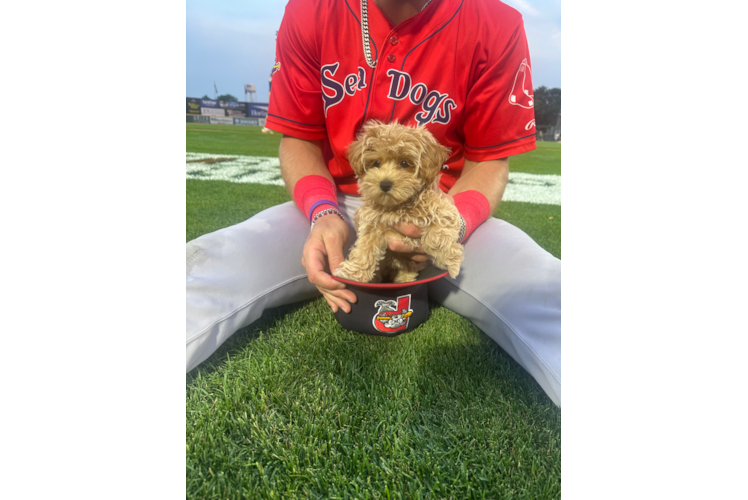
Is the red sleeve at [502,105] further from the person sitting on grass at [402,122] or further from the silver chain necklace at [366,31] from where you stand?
the silver chain necklace at [366,31]

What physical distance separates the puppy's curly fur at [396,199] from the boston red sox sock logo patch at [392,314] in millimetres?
100

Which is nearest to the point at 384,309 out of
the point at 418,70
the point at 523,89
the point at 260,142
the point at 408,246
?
the point at 408,246

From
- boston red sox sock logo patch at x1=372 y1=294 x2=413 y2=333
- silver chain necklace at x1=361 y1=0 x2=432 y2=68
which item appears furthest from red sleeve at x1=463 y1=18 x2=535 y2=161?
boston red sox sock logo patch at x1=372 y1=294 x2=413 y2=333

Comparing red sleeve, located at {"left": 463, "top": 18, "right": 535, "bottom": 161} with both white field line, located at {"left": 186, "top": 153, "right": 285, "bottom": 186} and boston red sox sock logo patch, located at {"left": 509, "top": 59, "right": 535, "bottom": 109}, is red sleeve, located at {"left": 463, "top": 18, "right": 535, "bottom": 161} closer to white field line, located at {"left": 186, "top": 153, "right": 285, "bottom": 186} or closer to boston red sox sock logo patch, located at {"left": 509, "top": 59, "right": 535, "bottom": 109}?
boston red sox sock logo patch, located at {"left": 509, "top": 59, "right": 535, "bottom": 109}

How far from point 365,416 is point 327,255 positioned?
1.52 ft

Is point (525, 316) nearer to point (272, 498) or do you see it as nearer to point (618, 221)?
point (618, 221)

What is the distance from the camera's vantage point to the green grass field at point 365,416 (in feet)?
2.41

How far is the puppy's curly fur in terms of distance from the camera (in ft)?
2.96

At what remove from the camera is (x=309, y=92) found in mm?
1234

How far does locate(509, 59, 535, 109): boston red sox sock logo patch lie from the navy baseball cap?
0.57 metres

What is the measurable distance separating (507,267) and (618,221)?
22.9 inches

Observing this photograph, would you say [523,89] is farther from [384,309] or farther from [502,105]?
[384,309]

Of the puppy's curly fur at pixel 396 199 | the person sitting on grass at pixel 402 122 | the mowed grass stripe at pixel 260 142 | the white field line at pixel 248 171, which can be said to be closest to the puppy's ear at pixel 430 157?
the puppy's curly fur at pixel 396 199
